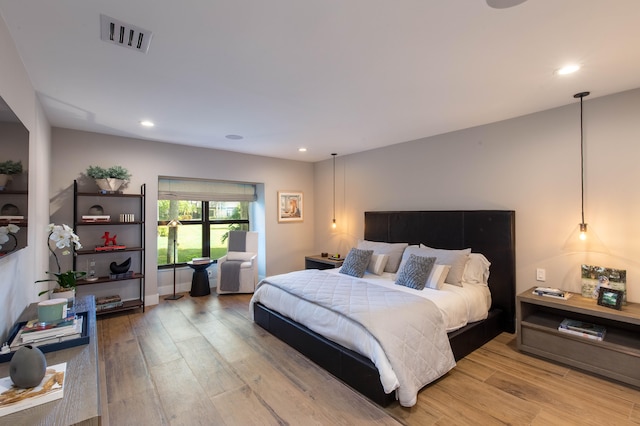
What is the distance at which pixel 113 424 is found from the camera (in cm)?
196

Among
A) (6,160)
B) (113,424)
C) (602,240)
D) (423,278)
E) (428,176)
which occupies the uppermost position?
(428,176)

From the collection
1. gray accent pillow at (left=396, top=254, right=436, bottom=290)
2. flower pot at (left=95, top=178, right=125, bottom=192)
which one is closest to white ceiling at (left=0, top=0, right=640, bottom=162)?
flower pot at (left=95, top=178, right=125, bottom=192)

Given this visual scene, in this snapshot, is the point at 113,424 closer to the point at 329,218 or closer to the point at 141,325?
the point at 141,325

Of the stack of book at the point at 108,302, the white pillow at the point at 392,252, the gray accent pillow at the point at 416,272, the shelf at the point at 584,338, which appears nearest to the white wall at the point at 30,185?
the stack of book at the point at 108,302

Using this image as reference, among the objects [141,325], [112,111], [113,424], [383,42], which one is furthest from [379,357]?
[112,111]

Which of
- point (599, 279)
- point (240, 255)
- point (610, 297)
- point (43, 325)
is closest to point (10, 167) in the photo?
point (43, 325)

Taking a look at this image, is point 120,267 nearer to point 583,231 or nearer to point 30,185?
point 30,185

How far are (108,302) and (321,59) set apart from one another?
160 inches

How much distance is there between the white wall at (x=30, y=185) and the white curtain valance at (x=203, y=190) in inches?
72.6

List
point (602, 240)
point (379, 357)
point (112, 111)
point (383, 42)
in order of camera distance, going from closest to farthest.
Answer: point (383, 42) < point (379, 357) < point (602, 240) < point (112, 111)

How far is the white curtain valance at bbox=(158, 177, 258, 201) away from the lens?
4922 millimetres

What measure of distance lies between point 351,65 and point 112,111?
2623 millimetres

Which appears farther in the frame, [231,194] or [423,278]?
[231,194]

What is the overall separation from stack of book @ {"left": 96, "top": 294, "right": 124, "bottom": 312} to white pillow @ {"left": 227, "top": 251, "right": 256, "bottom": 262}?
68.2 inches
